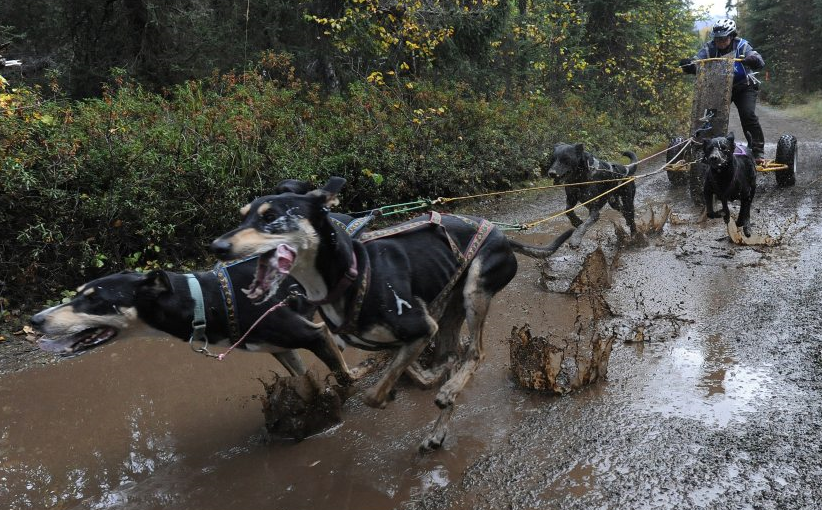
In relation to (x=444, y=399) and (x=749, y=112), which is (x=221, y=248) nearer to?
(x=444, y=399)

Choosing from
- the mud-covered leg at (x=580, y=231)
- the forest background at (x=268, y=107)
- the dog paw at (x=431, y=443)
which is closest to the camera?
the dog paw at (x=431, y=443)

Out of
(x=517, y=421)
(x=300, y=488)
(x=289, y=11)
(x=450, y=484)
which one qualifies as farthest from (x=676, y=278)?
(x=289, y=11)

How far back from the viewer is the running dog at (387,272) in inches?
127

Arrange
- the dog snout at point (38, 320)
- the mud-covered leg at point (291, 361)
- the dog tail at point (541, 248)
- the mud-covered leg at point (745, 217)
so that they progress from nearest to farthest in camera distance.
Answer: the dog snout at point (38, 320) < the mud-covered leg at point (291, 361) < the dog tail at point (541, 248) < the mud-covered leg at point (745, 217)

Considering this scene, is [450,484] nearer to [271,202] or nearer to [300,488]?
A: [300,488]

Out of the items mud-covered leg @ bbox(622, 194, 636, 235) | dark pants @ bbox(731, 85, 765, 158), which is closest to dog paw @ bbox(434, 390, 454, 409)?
mud-covered leg @ bbox(622, 194, 636, 235)

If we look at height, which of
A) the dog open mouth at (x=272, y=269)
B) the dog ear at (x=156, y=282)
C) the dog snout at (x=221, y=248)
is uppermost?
the dog snout at (x=221, y=248)

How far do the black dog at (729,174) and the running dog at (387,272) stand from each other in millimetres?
4893

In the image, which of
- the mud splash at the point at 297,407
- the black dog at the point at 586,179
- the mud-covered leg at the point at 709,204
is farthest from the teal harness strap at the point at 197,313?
the mud-covered leg at the point at 709,204

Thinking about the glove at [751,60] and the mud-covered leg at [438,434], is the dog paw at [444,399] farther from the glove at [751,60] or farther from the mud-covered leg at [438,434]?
the glove at [751,60]

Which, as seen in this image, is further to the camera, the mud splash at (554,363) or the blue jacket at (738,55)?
the blue jacket at (738,55)

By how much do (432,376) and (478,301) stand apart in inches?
31.7

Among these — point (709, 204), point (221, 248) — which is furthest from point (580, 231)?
point (221, 248)

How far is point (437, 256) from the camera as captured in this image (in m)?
4.04
